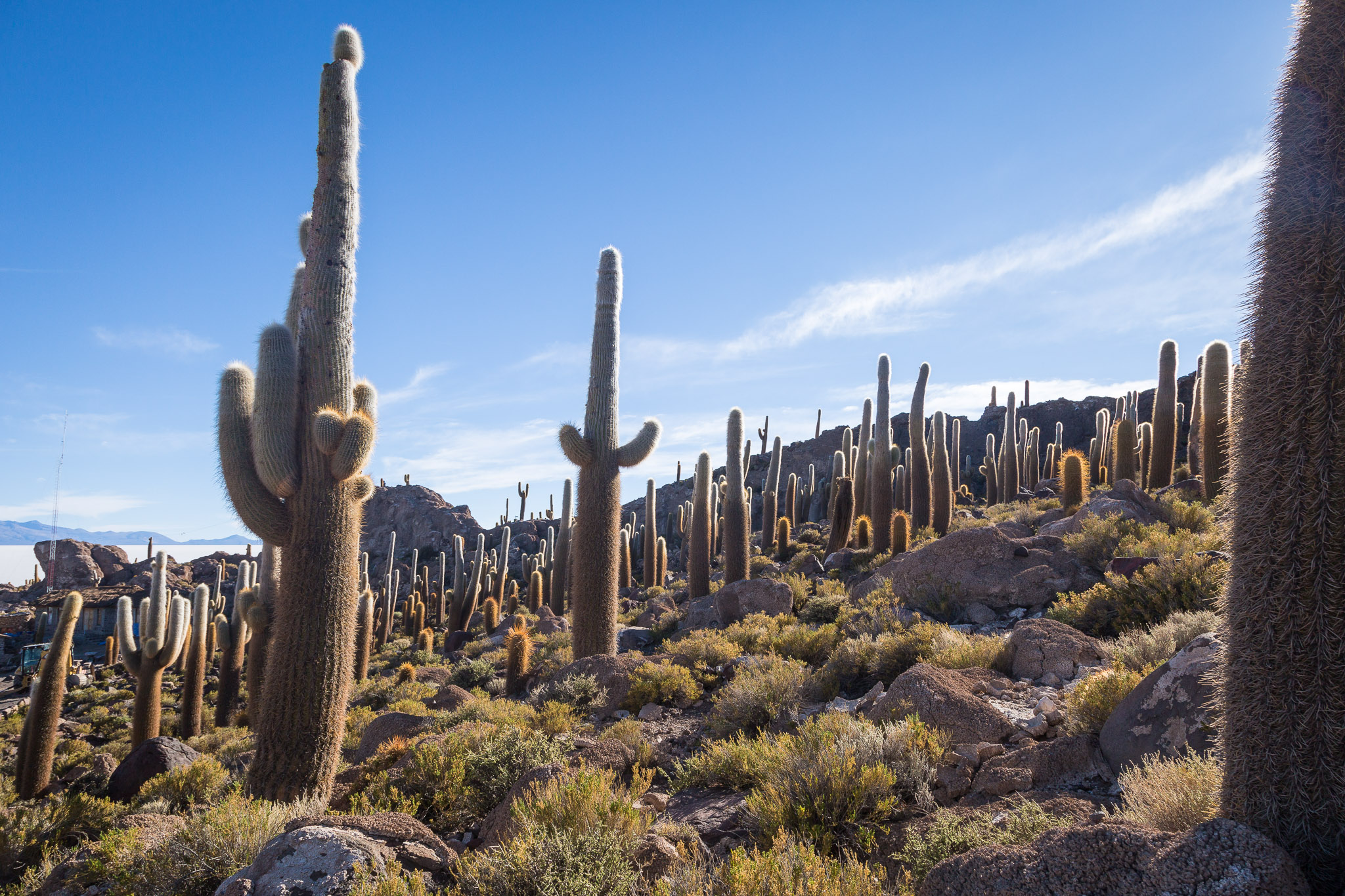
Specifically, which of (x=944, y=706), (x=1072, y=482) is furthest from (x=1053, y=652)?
(x=1072, y=482)

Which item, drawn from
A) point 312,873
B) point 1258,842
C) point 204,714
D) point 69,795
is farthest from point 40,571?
point 1258,842

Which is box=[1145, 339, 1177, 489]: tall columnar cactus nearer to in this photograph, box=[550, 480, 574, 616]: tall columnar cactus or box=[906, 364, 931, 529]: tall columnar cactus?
box=[906, 364, 931, 529]: tall columnar cactus

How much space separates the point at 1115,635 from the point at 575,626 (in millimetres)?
8364

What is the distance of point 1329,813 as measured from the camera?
9.88ft

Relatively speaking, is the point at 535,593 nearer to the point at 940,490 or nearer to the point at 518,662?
the point at 518,662

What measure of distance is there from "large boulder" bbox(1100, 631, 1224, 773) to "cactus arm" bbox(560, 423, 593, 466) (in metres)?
9.25

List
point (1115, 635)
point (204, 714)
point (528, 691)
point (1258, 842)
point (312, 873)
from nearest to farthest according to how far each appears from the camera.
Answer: point (1258, 842), point (312, 873), point (1115, 635), point (528, 691), point (204, 714)

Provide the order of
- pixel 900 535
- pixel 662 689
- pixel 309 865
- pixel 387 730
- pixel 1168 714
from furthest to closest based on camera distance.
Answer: pixel 900 535, pixel 662 689, pixel 387 730, pixel 1168 714, pixel 309 865

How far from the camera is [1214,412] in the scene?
47.6 ft

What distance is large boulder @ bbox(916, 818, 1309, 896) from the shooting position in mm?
2803

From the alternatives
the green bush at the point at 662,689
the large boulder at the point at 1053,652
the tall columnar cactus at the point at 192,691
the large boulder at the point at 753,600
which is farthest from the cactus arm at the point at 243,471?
the tall columnar cactus at the point at 192,691

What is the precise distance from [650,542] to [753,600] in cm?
1208

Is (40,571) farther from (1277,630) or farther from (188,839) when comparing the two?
(1277,630)

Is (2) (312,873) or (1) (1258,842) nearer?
(1) (1258,842)
